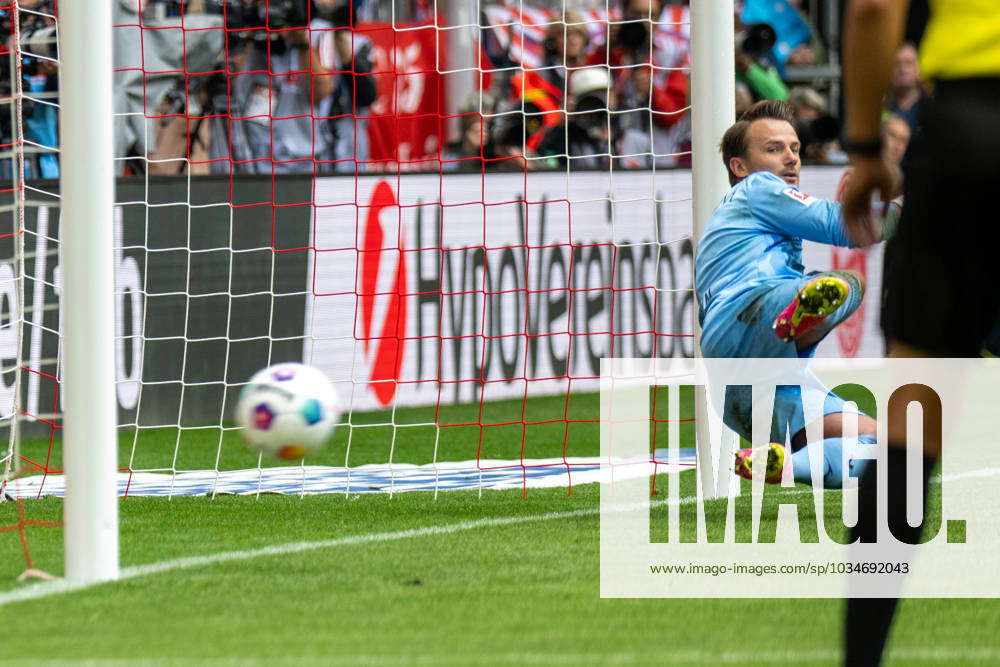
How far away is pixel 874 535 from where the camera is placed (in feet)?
10.6

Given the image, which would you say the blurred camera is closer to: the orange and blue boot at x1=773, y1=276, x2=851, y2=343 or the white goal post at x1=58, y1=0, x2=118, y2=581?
the orange and blue boot at x1=773, y1=276, x2=851, y2=343

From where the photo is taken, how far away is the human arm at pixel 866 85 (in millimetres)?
2947

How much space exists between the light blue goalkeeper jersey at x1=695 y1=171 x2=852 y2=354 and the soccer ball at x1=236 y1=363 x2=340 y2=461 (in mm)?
1412

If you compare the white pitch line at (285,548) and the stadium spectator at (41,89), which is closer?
the white pitch line at (285,548)

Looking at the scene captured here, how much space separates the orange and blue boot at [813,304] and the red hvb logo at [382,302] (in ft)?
17.8

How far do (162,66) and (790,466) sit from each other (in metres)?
5.95

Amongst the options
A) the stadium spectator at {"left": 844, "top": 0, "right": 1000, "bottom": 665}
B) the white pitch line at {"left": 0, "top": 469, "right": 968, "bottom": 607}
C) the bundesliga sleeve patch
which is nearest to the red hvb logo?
the white pitch line at {"left": 0, "top": 469, "right": 968, "bottom": 607}

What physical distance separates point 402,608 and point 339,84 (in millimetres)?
7892

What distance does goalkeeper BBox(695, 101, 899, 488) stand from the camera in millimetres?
5297

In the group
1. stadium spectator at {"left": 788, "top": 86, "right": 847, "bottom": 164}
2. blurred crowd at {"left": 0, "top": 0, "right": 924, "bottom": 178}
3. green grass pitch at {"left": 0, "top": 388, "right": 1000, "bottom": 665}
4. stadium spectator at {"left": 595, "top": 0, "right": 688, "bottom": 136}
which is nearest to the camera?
green grass pitch at {"left": 0, "top": 388, "right": 1000, "bottom": 665}

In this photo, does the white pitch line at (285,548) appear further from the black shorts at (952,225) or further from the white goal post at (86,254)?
the black shorts at (952,225)

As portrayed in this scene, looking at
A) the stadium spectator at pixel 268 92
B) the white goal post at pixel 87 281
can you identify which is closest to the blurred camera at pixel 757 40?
the stadium spectator at pixel 268 92

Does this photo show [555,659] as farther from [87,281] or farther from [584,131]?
[584,131]

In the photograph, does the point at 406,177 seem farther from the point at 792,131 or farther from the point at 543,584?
the point at 543,584
